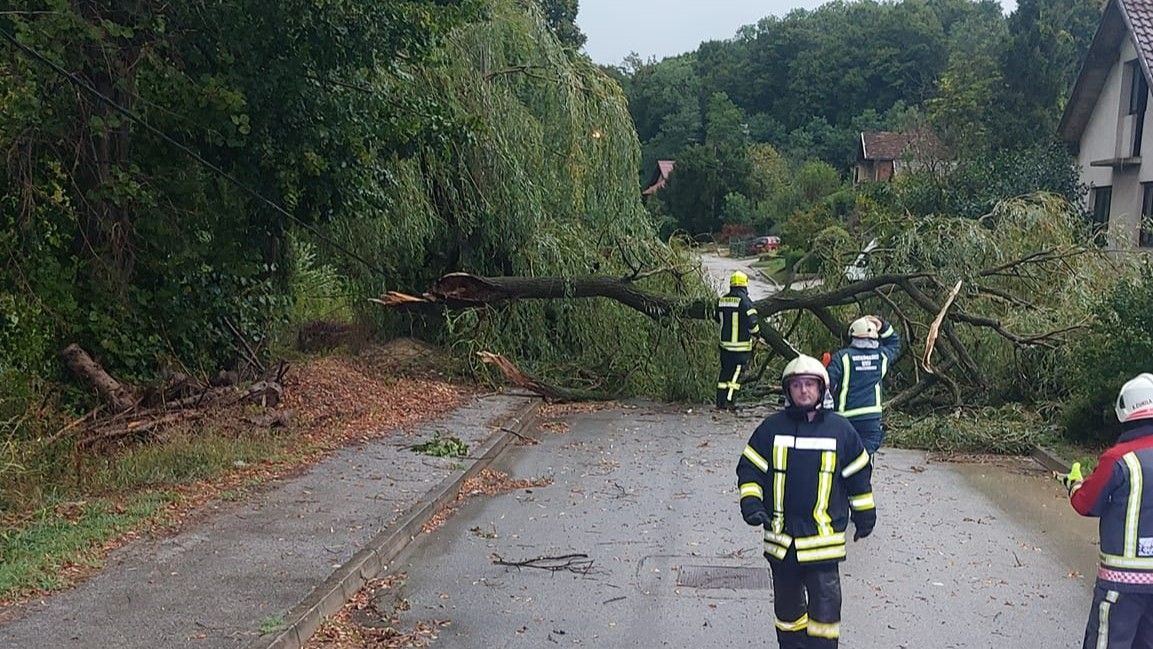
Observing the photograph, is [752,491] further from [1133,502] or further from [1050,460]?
[1050,460]

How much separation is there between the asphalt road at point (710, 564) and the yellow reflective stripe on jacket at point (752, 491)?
4.06 ft

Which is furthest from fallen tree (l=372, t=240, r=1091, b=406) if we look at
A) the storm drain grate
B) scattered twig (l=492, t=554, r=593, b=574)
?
scattered twig (l=492, t=554, r=593, b=574)

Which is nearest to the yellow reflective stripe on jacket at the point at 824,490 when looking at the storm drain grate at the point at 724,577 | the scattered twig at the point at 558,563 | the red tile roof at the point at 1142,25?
the storm drain grate at the point at 724,577

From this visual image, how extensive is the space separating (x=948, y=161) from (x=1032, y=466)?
1087 inches

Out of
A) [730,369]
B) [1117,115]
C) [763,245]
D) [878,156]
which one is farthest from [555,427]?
[878,156]

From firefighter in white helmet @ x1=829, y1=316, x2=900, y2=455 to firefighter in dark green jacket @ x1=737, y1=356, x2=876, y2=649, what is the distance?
3.53 meters

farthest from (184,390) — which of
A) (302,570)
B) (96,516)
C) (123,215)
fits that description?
(302,570)

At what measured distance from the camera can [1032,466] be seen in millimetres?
11578

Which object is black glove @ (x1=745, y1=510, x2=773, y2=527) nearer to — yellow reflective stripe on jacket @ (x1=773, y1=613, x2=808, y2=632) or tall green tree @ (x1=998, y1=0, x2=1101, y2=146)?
yellow reflective stripe on jacket @ (x1=773, y1=613, x2=808, y2=632)

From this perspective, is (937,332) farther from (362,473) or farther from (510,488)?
(362,473)

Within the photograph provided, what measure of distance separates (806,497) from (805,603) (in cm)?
59

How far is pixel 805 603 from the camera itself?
511cm

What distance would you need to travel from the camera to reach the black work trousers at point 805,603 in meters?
4.93

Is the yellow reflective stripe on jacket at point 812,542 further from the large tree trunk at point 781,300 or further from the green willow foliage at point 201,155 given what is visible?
the large tree trunk at point 781,300
